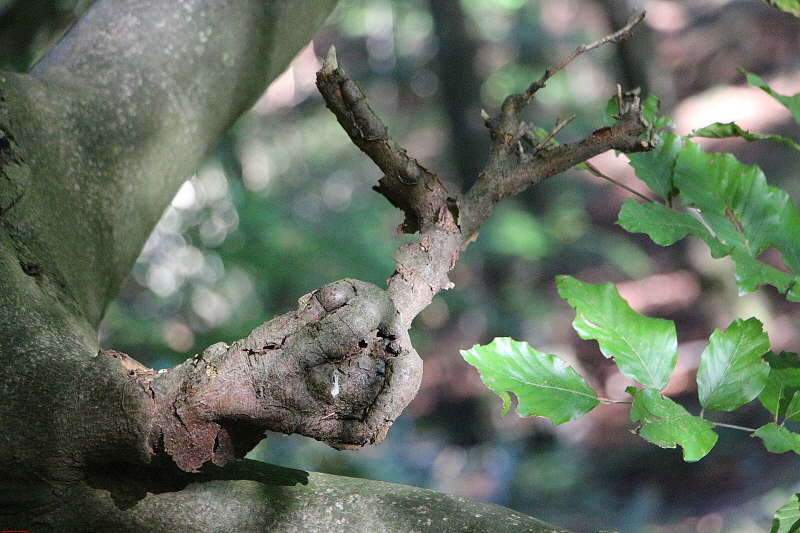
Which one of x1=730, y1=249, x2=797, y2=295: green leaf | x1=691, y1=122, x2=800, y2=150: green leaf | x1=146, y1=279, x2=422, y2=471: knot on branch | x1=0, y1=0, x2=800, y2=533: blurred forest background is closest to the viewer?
x1=146, y1=279, x2=422, y2=471: knot on branch

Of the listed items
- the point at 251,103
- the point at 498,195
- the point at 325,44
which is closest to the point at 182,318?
the point at 251,103

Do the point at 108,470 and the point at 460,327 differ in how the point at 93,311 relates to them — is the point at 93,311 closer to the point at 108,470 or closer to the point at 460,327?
the point at 108,470

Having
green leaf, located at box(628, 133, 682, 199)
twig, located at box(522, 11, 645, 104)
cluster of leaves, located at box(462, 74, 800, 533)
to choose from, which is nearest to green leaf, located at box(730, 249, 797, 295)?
cluster of leaves, located at box(462, 74, 800, 533)

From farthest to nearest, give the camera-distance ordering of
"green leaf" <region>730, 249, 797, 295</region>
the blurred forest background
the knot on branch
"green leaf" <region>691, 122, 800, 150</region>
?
the blurred forest background → "green leaf" <region>691, 122, 800, 150</region> → "green leaf" <region>730, 249, 797, 295</region> → the knot on branch

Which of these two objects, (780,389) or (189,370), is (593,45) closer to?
(780,389)

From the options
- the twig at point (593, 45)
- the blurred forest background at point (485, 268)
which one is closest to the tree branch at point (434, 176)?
the twig at point (593, 45)

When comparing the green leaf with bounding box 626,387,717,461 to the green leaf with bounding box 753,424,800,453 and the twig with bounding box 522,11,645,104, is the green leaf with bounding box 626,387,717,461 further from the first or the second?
the twig with bounding box 522,11,645,104

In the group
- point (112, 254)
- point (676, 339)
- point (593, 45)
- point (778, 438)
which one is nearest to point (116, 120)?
point (112, 254)
